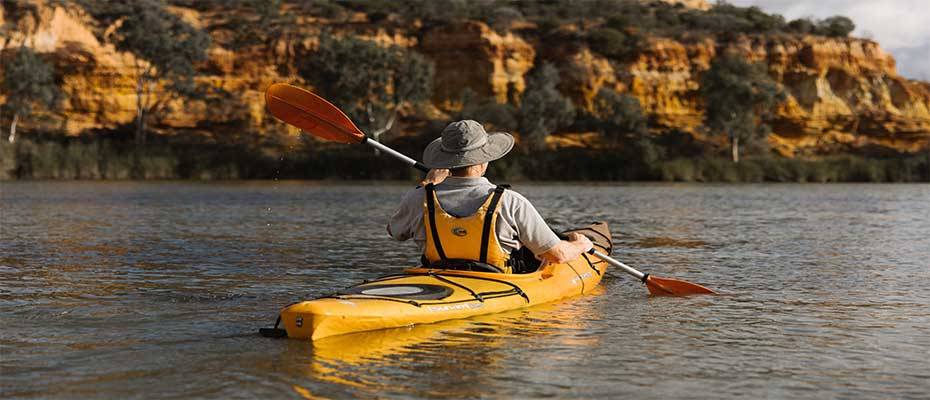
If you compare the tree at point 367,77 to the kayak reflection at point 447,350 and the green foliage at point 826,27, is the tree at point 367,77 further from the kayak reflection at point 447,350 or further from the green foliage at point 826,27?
the kayak reflection at point 447,350

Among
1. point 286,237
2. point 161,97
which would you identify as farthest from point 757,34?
point 286,237

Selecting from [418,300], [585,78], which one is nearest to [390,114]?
[585,78]

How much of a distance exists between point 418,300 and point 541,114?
149 ft

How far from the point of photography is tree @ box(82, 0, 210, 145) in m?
50.4

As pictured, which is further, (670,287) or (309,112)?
(309,112)

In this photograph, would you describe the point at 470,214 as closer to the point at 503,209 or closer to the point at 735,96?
the point at 503,209

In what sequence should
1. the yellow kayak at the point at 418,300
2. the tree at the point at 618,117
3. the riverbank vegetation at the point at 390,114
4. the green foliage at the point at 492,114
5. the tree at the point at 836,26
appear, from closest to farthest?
1. the yellow kayak at the point at 418,300
2. the riverbank vegetation at the point at 390,114
3. the tree at the point at 618,117
4. the green foliage at the point at 492,114
5. the tree at the point at 836,26

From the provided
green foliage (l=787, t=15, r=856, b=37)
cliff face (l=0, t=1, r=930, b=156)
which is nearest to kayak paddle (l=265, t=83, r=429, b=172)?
cliff face (l=0, t=1, r=930, b=156)

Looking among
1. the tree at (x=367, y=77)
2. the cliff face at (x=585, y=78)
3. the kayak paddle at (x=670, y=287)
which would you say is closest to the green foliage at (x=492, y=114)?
the tree at (x=367, y=77)

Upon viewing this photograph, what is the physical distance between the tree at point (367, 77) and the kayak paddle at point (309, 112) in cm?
4004

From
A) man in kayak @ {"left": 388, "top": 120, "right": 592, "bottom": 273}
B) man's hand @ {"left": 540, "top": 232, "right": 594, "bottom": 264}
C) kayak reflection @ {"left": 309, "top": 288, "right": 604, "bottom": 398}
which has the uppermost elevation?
man in kayak @ {"left": 388, "top": 120, "right": 592, "bottom": 273}

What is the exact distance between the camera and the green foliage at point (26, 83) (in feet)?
157

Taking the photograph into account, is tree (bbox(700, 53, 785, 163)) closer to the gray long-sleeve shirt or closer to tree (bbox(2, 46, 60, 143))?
tree (bbox(2, 46, 60, 143))

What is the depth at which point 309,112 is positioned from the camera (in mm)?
9422
